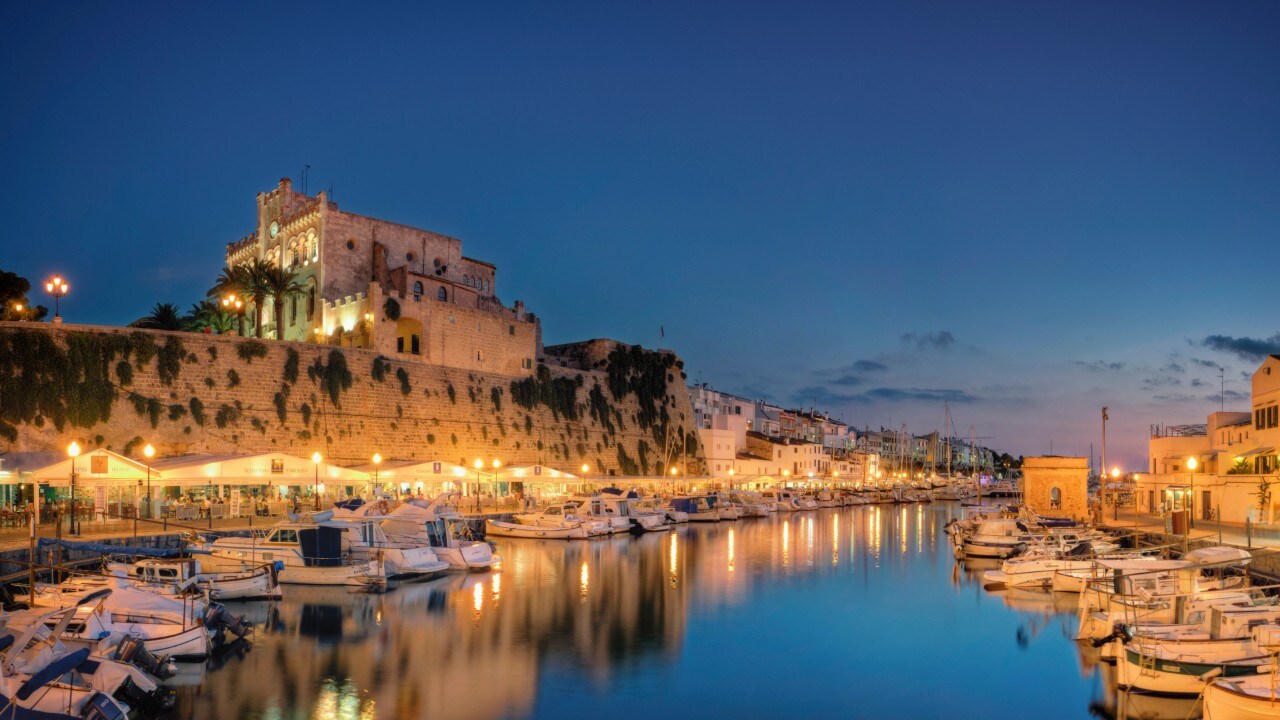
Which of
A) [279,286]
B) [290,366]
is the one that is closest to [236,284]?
[279,286]

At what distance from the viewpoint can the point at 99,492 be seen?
1017 inches

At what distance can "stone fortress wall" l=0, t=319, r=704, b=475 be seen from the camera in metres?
30.4

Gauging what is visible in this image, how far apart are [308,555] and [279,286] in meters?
25.3

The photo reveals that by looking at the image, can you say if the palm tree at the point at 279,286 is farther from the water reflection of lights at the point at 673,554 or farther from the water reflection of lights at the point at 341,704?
the water reflection of lights at the point at 341,704

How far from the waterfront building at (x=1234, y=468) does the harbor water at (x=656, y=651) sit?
324 inches

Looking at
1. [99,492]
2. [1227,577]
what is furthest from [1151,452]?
[99,492]

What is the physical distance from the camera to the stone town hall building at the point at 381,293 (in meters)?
43.7

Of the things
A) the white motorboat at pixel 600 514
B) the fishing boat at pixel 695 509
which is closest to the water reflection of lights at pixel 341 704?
the white motorboat at pixel 600 514

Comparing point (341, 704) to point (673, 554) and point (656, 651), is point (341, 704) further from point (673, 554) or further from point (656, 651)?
point (673, 554)

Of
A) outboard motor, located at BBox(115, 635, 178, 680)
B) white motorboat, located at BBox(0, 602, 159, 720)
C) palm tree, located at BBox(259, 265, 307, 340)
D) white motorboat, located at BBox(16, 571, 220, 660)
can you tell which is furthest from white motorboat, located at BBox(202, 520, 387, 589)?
palm tree, located at BBox(259, 265, 307, 340)

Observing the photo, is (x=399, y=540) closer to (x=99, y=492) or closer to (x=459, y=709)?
(x=99, y=492)

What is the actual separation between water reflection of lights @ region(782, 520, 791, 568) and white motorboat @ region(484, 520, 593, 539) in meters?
7.80

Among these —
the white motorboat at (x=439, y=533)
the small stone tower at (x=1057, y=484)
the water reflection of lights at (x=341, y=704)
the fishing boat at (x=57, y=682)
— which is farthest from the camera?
the small stone tower at (x=1057, y=484)

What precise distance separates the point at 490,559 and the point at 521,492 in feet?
53.2
